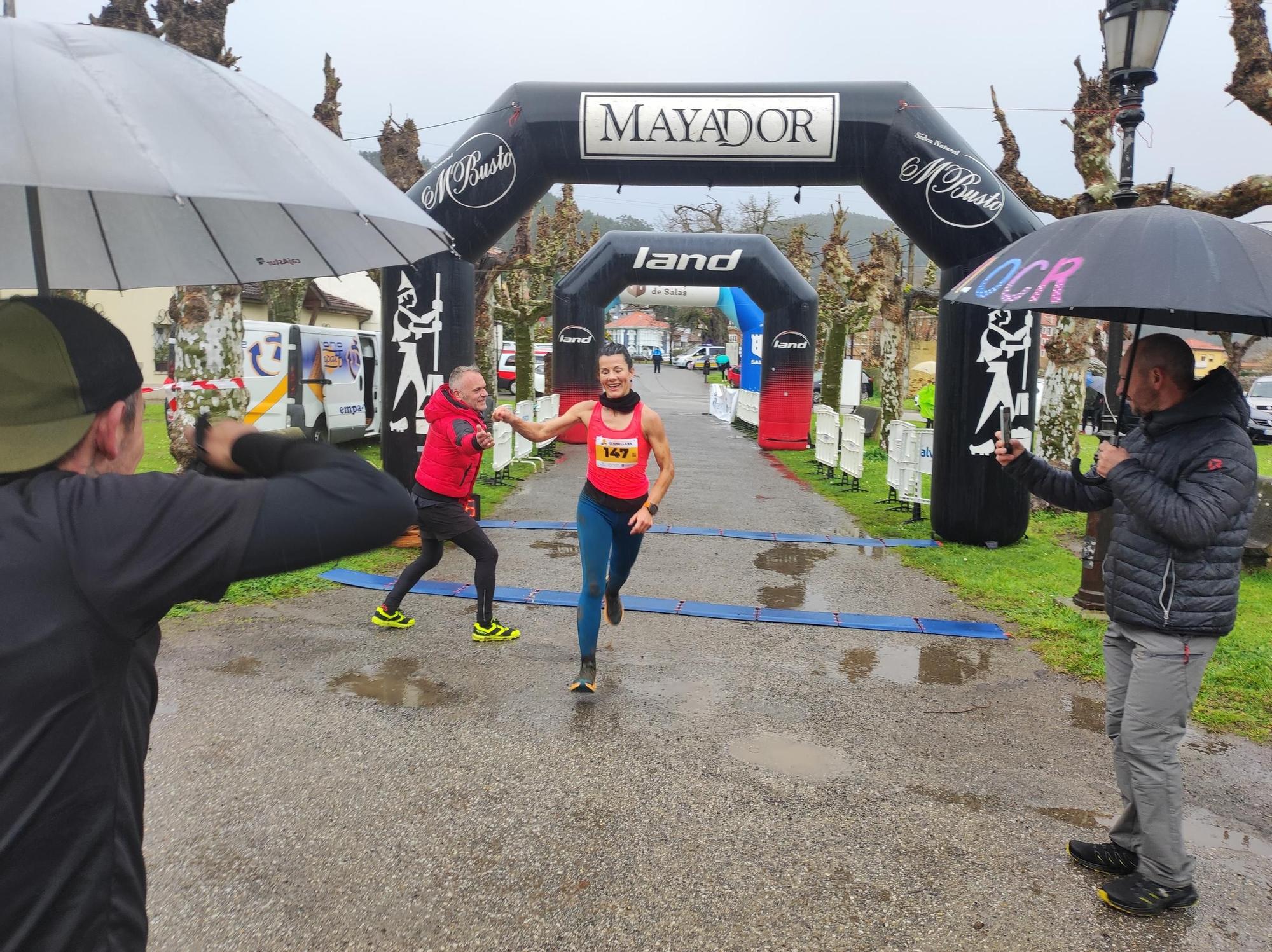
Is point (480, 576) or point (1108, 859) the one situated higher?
point (480, 576)

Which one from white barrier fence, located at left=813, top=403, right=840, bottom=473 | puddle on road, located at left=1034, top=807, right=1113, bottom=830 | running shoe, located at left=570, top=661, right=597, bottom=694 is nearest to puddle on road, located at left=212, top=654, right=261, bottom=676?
running shoe, located at left=570, top=661, right=597, bottom=694

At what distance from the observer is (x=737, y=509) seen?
12078 mm

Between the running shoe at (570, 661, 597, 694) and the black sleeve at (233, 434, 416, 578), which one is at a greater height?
the black sleeve at (233, 434, 416, 578)

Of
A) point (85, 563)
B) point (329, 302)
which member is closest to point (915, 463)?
point (85, 563)

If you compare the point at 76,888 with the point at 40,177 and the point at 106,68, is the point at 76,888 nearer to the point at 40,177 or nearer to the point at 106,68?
the point at 40,177

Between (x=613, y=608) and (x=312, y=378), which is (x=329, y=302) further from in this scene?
(x=613, y=608)

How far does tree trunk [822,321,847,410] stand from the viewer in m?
21.9

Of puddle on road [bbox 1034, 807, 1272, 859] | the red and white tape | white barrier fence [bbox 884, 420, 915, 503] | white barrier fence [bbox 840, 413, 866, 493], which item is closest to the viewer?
puddle on road [bbox 1034, 807, 1272, 859]

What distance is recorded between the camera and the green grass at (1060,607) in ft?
17.8

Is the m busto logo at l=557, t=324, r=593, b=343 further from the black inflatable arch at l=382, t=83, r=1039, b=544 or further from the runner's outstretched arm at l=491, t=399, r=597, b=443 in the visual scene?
the runner's outstretched arm at l=491, t=399, r=597, b=443

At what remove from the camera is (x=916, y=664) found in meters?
6.00

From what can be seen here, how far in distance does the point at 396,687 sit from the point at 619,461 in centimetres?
186

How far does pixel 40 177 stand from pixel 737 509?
1091cm

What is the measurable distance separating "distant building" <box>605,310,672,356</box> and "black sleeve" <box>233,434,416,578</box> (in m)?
92.2
